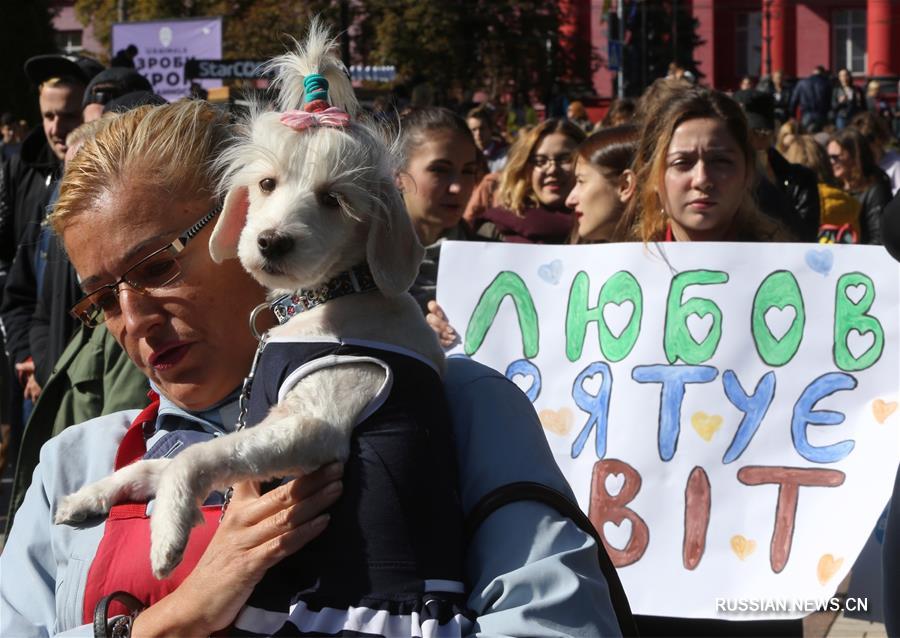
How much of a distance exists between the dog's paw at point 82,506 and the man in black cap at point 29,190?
→ 3776mm

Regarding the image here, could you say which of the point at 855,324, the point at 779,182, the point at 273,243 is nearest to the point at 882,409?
the point at 855,324

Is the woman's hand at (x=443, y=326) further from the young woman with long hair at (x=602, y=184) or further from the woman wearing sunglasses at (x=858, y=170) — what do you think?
the woman wearing sunglasses at (x=858, y=170)

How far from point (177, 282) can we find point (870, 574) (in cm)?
280

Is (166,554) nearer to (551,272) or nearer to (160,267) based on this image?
(160,267)

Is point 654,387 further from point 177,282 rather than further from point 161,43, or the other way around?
point 161,43

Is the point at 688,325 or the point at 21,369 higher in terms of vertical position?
the point at 688,325

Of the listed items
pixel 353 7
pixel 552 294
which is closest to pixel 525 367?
pixel 552 294

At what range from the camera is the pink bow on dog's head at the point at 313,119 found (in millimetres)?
2123

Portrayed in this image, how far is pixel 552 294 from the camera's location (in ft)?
14.6

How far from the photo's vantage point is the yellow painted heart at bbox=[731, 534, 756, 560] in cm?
398

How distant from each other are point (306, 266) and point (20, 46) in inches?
1463

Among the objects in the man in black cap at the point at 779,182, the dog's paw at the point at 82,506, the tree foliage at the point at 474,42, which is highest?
the tree foliage at the point at 474,42

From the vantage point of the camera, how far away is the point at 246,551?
1.97 meters

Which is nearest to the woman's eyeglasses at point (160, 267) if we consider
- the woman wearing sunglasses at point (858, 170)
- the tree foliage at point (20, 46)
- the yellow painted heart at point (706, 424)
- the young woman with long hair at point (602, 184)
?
the yellow painted heart at point (706, 424)
